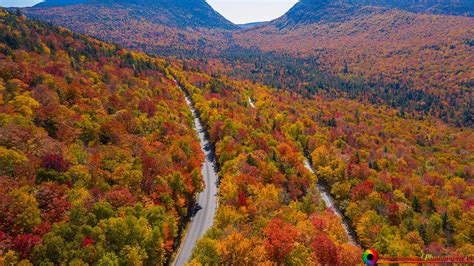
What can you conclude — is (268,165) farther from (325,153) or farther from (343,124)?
(343,124)

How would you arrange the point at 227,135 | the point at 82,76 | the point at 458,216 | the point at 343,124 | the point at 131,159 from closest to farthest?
1. the point at 131,159
2. the point at 458,216
3. the point at 227,135
4. the point at 82,76
5. the point at 343,124

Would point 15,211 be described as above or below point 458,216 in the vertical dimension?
above

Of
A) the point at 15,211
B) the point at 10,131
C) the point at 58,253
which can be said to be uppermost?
the point at 10,131

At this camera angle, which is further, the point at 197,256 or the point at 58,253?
the point at 197,256

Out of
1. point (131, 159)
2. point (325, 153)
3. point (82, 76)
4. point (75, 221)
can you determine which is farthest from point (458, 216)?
point (82, 76)

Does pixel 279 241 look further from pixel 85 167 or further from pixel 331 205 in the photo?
pixel 331 205

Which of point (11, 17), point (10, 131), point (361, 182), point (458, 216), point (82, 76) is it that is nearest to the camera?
point (10, 131)

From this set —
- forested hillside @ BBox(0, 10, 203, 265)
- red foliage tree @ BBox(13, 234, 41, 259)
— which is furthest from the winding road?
red foliage tree @ BBox(13, 234, 41, 259)

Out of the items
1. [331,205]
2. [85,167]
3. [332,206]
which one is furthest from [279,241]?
[331,205]

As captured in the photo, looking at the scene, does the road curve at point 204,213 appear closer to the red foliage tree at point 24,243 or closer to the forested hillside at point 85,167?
the forested hillside at point 85,167
